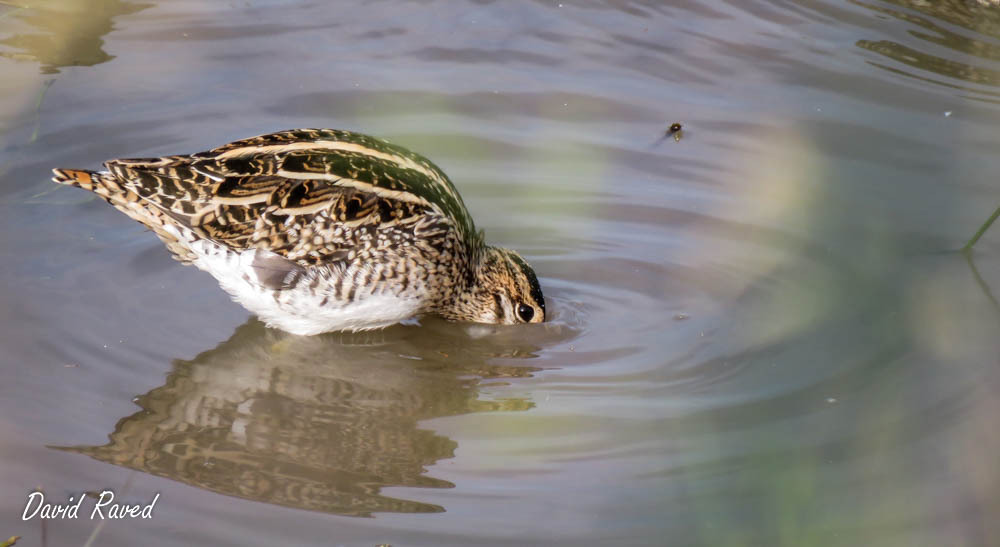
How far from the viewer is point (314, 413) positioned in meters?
5.96

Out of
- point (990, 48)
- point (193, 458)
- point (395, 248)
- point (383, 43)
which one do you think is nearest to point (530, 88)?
point (383, 43)

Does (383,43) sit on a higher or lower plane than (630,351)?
higher

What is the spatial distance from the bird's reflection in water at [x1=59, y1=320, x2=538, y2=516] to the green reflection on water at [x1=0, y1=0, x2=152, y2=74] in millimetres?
3180

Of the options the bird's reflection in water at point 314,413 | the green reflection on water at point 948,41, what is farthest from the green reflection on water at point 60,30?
the green reflection on water at point 948,41

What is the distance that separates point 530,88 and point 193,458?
430 cm

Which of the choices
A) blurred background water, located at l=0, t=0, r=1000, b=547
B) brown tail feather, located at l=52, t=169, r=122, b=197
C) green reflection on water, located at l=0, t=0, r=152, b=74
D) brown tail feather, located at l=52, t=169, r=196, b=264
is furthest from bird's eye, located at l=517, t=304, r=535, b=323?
green reflection on water, located at l=0, t=0, r=152, b=74

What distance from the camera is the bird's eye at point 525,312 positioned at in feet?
22.6

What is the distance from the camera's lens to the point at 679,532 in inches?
195

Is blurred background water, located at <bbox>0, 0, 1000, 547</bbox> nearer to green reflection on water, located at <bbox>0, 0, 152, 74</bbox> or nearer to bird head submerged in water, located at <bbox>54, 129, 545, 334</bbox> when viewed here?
green reflection on water, located at <bbox>0, 0, 152, 74</bbox>

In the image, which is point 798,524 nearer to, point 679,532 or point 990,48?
point 679,532

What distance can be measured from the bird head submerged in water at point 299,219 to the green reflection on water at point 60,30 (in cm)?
276

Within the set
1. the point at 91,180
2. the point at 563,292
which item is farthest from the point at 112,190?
the point at 563,292

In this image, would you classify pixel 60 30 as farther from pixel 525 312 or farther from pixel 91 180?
pixel 525 312

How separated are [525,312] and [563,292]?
33cm
